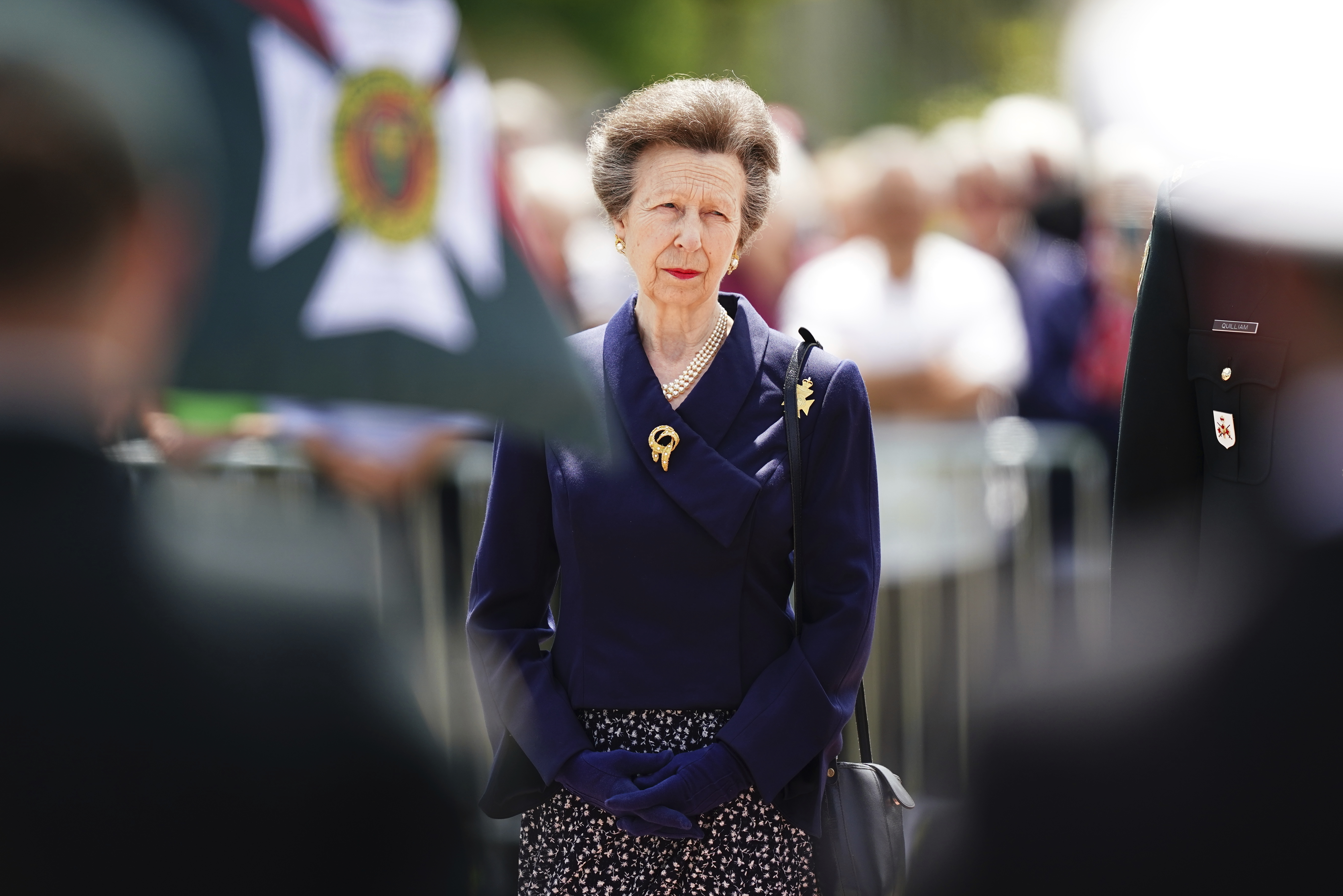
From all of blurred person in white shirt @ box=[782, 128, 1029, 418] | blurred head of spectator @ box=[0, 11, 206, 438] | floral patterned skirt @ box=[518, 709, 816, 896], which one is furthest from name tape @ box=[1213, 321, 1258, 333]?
blurred person in white shirt @ box=[782, 128, 1029, 418]

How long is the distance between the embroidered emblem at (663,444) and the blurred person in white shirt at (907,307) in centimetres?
282

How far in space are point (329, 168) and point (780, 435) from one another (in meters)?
1.68

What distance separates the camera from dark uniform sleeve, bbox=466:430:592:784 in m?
2.36

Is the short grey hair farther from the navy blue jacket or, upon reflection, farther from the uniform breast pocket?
the uniform breast pocket

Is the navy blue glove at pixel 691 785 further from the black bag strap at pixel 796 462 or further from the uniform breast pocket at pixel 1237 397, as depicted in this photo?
the uniform breast pocket at pixel 1237 397

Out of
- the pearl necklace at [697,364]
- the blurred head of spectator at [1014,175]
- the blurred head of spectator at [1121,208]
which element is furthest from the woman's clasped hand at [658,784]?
the blurred head of spectator at [1121,208]

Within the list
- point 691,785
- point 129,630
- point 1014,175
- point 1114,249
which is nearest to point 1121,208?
point 1114,249

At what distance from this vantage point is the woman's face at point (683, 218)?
238 cm

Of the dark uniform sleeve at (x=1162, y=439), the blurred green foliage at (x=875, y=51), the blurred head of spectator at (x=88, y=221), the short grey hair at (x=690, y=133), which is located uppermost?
the blurred green foliage at (x=875, y=51)

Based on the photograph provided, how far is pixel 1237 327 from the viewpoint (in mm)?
2467

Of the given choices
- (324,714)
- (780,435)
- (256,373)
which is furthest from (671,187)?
(256,373)

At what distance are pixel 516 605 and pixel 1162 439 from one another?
3.67 feet

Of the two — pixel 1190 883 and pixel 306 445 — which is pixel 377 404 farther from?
pixel 1190 883

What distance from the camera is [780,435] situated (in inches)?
92.7
